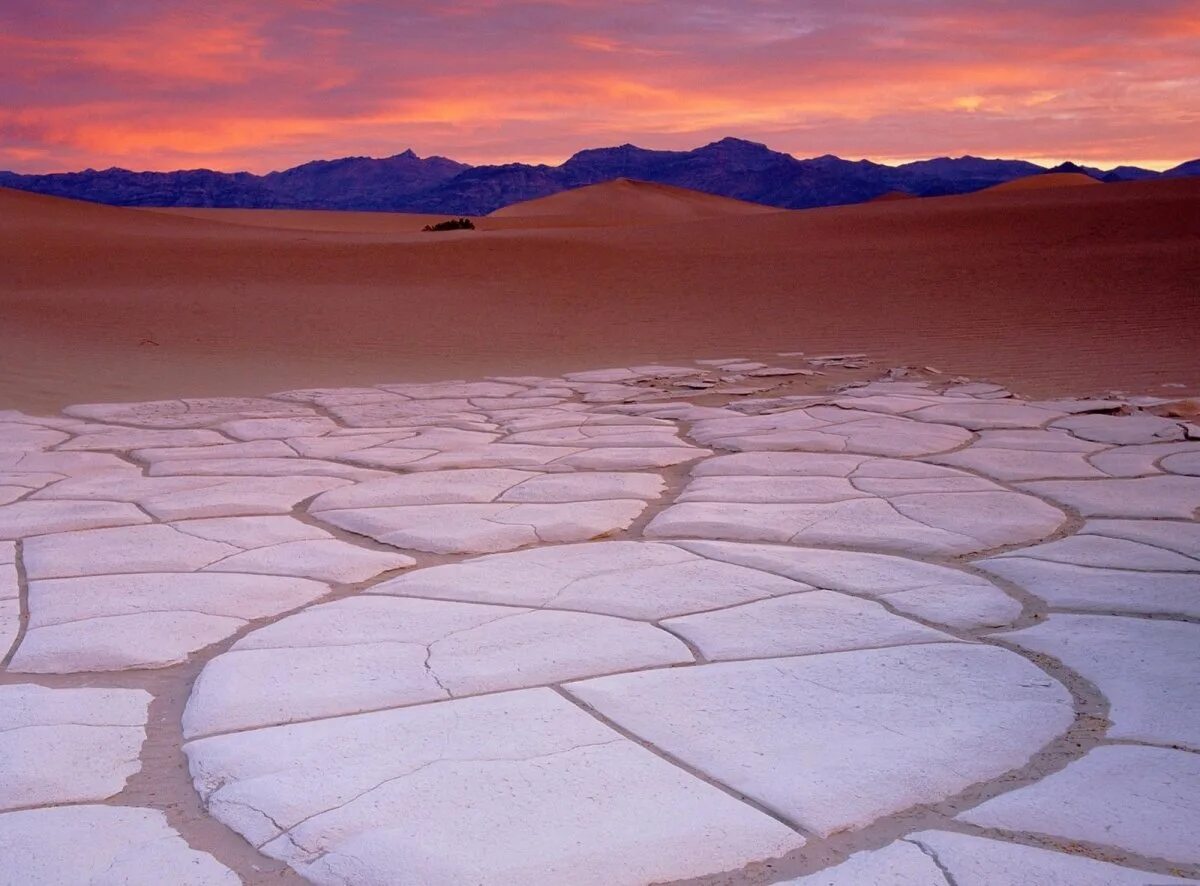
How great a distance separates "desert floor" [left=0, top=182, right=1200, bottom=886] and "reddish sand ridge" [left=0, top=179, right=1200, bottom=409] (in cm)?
211

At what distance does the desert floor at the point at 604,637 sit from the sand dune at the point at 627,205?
5630cm

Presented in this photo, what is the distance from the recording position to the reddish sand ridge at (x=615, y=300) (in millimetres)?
9594

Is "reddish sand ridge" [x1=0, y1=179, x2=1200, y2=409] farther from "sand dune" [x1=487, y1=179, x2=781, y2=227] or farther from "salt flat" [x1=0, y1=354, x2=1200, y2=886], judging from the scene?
"sand dune" [x1=487, y1=179, x2=781, y2=227]

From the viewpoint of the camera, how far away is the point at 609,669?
7.90 feet

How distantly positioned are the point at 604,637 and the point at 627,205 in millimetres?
70076

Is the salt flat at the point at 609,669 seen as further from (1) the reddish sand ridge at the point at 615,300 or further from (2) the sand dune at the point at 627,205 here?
(2) the sand dune at the point at 627,205

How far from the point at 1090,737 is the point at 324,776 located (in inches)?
52.2

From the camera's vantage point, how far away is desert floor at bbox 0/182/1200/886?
174cm

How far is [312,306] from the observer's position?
13.8 metres

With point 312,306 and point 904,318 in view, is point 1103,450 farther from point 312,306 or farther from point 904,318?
point 312,306

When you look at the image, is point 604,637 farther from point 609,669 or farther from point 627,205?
point 627,205

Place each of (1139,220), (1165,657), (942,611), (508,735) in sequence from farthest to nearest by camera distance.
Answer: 1. (1139,220)
2. (942,611)
3. (1165,657)
4. (508,735)

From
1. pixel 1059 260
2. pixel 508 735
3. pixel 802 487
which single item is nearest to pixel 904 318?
pixel 1059 260

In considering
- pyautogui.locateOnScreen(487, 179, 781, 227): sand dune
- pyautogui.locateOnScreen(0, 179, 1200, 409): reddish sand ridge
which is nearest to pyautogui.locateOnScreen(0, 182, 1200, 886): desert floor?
pyautogui.locateOnScreen(0, 179, 1200, 409): reddish sand ridge
